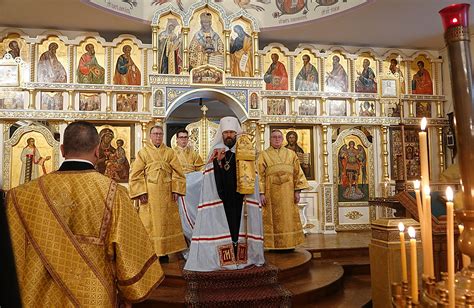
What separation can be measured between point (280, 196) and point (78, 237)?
470 centimetres

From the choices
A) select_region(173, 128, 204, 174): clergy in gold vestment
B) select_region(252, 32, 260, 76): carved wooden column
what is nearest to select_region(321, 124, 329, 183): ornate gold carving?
select_region(252, 32, 260, 76): carved wooden column

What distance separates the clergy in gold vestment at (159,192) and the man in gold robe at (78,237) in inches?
139

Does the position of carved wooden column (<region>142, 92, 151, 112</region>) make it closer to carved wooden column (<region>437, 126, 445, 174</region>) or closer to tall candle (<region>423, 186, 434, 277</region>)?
carved wooden column (<region>437, 126, 445, 174</region>)

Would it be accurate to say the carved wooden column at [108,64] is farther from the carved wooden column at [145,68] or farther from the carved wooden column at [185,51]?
the carved wooden column at [185,51]

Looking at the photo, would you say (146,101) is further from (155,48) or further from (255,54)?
(255,54)

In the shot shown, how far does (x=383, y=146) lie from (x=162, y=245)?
22.0ft

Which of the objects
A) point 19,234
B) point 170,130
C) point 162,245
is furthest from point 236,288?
point 170,130

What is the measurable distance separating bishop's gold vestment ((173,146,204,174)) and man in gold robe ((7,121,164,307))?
5.23 meters

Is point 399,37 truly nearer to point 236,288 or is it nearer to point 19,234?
point 236,288

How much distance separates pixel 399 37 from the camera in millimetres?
10484

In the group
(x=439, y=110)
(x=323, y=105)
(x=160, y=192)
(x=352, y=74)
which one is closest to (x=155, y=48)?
(x=323, y=105)

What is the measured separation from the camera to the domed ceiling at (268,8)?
915 cm

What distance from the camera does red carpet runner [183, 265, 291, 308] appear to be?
4.42 meters

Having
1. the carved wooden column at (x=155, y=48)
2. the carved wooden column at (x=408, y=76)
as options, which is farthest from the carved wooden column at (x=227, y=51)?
the carved wooden column at (x=408, y=76)
